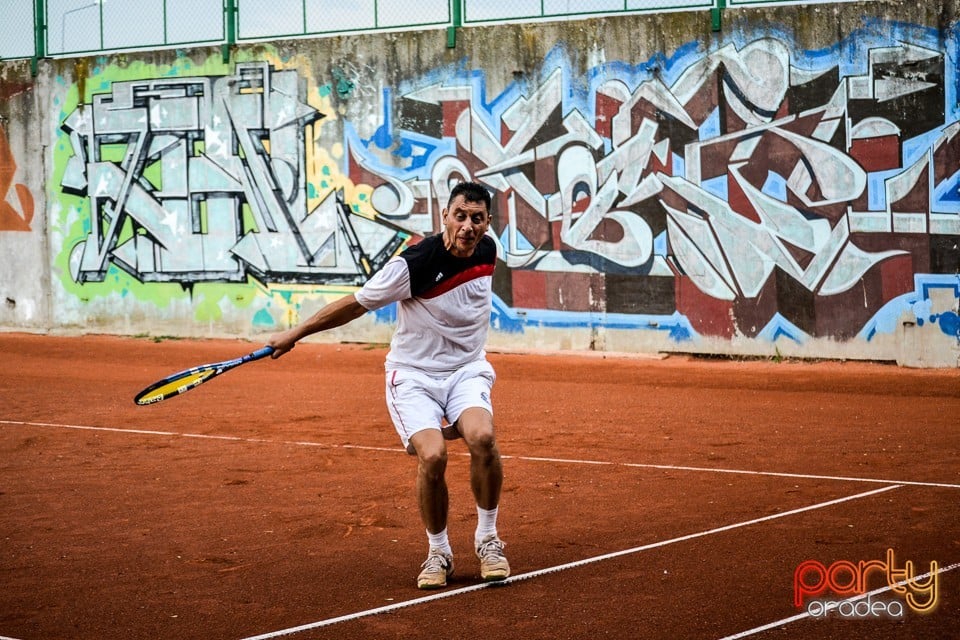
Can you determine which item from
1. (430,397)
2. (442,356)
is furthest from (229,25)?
(430,397)

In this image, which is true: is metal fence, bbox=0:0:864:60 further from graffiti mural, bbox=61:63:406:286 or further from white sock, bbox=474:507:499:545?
white sock, bbox=474:507:499:545

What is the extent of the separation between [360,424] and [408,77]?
8395 mm

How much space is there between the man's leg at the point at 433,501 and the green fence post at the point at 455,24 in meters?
13.0

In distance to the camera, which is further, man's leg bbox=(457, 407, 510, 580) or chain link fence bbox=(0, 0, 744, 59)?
chain link fence bbox=(0, 0, 744, 59)

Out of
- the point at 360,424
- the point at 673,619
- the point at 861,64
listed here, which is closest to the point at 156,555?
the point at 673,619

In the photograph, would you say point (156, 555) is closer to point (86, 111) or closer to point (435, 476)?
point (435, 476)

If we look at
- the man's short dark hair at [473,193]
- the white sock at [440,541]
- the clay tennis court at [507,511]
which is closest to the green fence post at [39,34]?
the clay tennis court at [507,511]

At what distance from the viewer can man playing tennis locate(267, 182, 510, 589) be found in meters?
6.05

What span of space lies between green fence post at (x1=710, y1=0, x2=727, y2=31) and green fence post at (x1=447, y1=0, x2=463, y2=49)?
3947mm

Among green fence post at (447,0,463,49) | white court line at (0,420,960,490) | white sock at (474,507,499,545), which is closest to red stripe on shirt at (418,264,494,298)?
white sock at (474,507,499,545)

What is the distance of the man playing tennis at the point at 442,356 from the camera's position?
6.05 metres

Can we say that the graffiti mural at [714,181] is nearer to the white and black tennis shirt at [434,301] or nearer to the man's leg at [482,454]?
the white and black tennis shirt at [434,301]

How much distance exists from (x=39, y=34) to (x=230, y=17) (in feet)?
14.3

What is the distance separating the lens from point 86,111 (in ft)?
69.5
